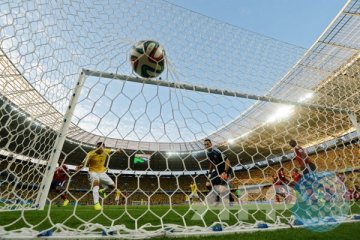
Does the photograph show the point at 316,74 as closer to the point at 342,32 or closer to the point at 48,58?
the point at 342,32

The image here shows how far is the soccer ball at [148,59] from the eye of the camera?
4.11m

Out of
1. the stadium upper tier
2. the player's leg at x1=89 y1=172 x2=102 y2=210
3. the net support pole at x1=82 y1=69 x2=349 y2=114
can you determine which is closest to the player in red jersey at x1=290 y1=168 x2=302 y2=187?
the stadium upper tier

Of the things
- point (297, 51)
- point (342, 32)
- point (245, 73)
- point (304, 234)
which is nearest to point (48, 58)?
point (304, 234)

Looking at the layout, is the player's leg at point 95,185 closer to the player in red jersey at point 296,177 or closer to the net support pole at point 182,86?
the net support pole at point 182,86

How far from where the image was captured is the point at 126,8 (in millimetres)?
7355

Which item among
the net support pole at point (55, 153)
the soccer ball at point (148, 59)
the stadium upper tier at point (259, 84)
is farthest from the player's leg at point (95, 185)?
the soccer ball at point (148, 59)

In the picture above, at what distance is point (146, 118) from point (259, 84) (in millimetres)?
9407

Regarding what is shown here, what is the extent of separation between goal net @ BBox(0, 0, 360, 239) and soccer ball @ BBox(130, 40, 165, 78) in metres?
0.25

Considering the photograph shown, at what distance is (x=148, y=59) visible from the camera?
163 inches

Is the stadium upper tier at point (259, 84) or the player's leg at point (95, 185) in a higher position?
the stadium upper tier at point (259, 84)

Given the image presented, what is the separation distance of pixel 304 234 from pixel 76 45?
18.7 feet

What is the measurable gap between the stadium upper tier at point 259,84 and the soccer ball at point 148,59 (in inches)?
21.2

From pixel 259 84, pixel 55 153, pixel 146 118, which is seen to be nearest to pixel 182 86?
pixel 146 118

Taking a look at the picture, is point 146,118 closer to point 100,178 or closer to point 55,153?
point 55,153
